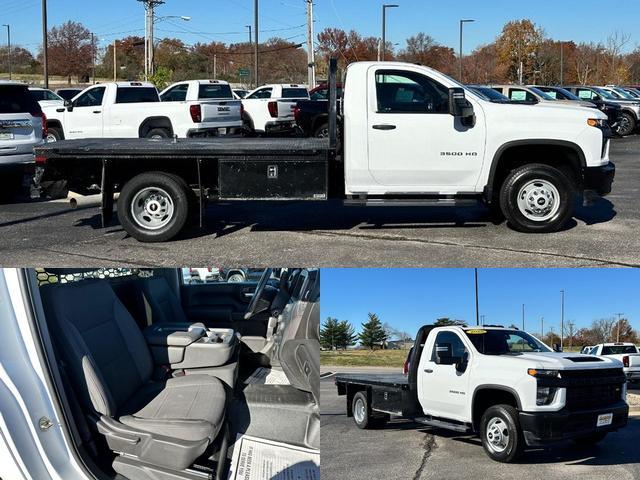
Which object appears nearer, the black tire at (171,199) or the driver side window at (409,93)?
the black tire at (171,199)

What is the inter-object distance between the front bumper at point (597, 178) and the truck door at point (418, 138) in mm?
1252

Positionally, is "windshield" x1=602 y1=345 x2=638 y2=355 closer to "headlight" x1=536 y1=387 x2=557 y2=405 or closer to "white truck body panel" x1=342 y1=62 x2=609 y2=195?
"headlight" x1=536 y1=387 x2=557 y2=405

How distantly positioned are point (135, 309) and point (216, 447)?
1.26 metres

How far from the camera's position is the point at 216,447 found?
361cm

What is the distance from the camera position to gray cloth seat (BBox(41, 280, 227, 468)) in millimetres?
3420

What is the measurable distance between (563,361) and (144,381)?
3.00m

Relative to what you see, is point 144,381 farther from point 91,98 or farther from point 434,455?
point 91,98

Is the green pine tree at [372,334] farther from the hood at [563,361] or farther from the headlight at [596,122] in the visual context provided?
the headlight at [596,122]

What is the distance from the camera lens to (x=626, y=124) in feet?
87.5

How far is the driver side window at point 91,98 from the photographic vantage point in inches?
717

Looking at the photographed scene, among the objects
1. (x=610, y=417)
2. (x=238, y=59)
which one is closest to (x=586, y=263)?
(x=610, y=417)

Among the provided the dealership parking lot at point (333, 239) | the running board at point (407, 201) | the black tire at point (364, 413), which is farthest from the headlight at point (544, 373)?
the running board at point (407, 201)

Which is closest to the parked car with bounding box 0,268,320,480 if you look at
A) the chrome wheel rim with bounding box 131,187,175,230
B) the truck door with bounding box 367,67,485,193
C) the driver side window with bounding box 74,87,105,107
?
the chrome wheel rim with bounding box 131,187,175,230

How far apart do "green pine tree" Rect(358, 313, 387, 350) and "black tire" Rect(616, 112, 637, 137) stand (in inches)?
1015
